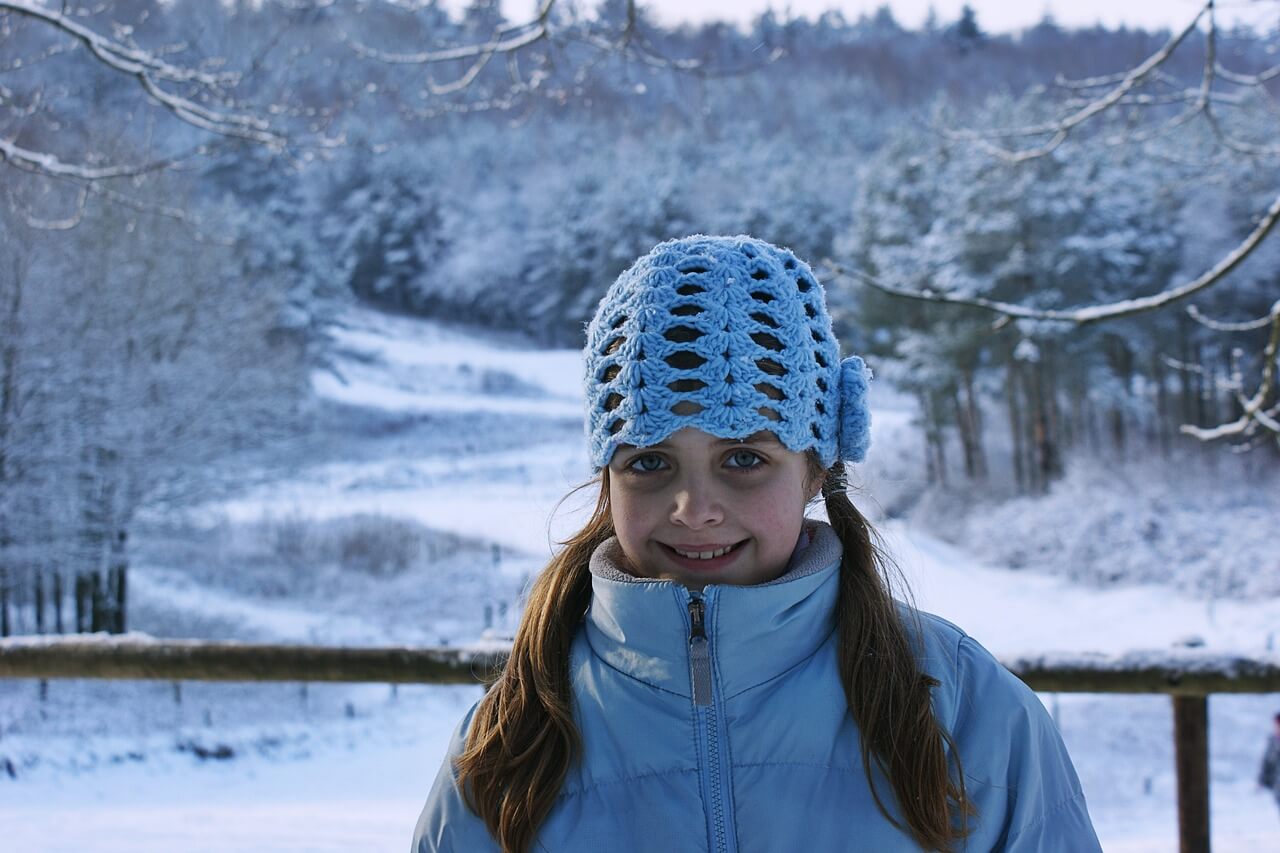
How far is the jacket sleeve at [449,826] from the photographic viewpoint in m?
1.26

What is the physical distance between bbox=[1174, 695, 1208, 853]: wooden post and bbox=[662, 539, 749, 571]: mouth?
6.09 ft

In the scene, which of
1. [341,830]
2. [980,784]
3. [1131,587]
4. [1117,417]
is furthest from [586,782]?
[1117,417]

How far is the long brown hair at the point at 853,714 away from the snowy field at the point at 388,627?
0.21 meters

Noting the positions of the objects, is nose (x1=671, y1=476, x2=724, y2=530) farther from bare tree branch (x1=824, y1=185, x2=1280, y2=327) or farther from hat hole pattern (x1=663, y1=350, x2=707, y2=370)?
bare tree branch (x1=824, y1=185, x2=1280, y2=327)

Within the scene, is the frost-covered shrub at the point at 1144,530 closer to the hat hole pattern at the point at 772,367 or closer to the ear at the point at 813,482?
the ear at the point at 813,482

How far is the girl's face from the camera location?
1244 millimetres

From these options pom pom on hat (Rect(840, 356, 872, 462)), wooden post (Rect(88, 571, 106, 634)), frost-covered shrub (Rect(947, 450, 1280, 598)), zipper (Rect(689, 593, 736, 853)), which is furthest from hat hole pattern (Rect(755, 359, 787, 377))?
frost-covered shrub (Rect(947, 450, 1280, 598))

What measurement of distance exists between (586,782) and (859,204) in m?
23.4

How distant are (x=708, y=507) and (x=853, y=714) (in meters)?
0.29

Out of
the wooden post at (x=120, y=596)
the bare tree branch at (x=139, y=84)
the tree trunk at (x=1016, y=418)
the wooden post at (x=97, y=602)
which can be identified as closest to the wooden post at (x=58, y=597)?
the wooden post at (x=97, y=602)

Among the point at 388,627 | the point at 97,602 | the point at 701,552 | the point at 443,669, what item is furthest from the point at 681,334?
the point at 97,602

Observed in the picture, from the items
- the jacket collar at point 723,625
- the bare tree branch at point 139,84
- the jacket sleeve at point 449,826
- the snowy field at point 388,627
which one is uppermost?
the bare tree branch at point 139,84

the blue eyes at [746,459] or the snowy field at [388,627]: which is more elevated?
the blue eyes at [746,459]

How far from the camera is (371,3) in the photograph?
4.08 metres
